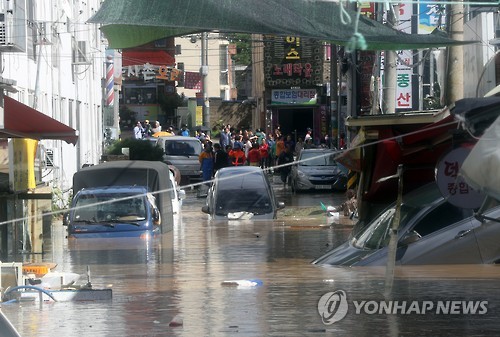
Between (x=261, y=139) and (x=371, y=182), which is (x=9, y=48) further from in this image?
(x=261, y=139)

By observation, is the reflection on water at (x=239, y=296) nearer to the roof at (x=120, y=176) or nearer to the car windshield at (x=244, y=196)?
the roof at (x=120, y=176)

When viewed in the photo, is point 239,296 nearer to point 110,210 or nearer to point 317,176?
point 110,210

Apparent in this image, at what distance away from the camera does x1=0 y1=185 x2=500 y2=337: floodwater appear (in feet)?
31.4

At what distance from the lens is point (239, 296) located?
11.8 m

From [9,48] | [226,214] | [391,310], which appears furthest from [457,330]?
[226,214]

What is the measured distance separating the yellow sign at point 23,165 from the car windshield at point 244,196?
7.68 m

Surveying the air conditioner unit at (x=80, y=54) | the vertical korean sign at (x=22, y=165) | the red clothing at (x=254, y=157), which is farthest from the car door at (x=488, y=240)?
the red clothing at (x=254, y=157)

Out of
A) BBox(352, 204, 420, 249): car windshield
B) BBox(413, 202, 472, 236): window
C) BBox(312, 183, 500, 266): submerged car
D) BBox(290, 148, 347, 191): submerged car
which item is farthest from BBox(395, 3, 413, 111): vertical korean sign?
BBox(413, 202, 472, 236): window

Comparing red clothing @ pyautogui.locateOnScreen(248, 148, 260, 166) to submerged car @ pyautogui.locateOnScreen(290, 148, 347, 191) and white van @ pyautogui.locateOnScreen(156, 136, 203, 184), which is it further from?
white van @ pyautogui.locateOnScreen(156, 136, 203, 184)

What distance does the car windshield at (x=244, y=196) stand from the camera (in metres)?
26.0

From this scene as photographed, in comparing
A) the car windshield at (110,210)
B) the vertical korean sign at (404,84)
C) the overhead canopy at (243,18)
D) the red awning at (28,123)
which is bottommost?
the car windshield at (110,210)

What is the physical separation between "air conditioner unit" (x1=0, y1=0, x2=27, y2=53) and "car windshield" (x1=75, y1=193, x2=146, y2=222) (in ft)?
11.1

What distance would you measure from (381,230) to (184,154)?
29.6m

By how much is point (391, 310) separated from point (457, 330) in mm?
Result: 1203
